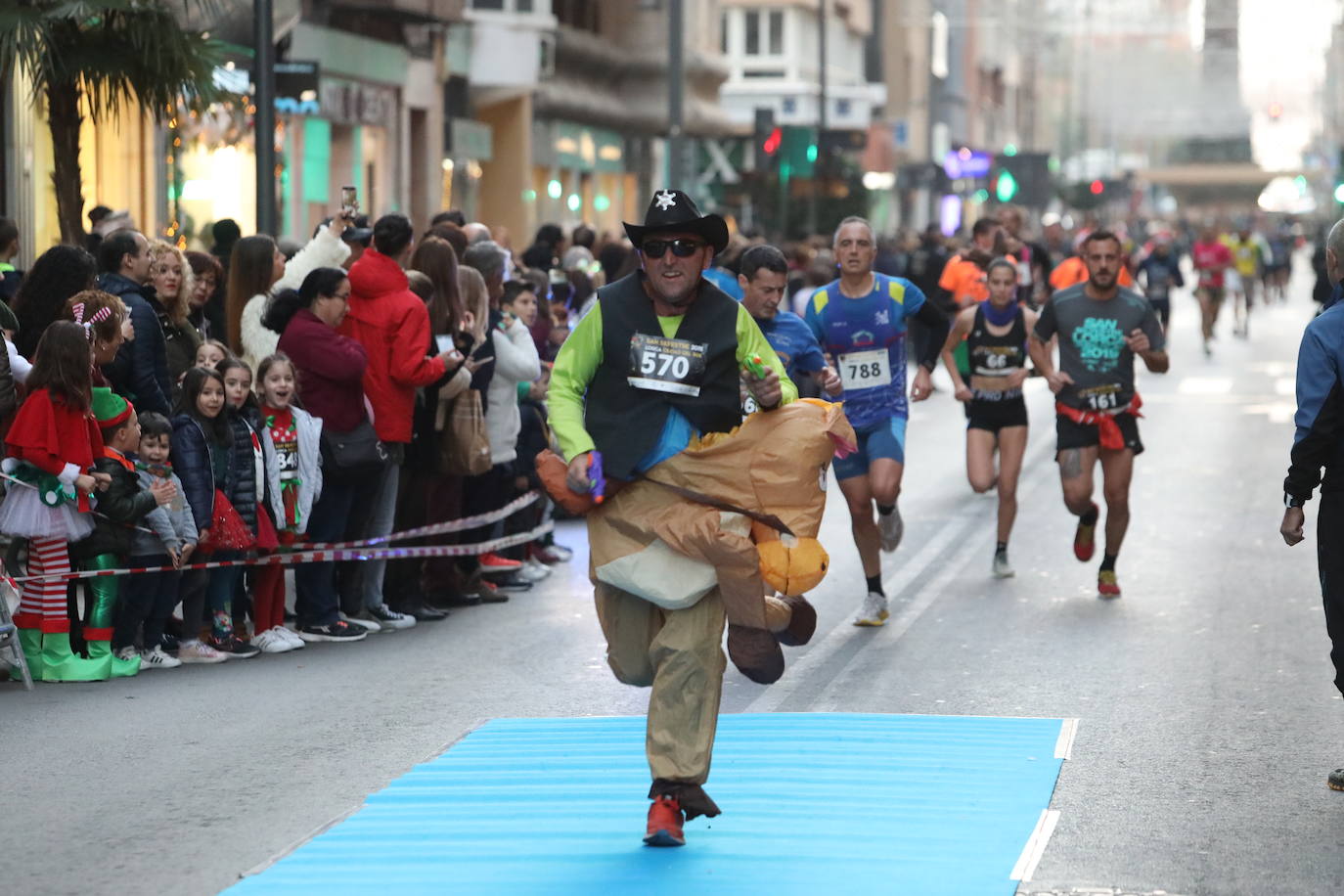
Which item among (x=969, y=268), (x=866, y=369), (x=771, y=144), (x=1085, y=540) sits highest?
(x=771, y=144)

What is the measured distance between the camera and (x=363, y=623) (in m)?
11.5

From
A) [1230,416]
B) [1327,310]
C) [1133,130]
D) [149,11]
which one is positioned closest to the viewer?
[1327,310]

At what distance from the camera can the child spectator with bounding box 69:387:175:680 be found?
32.7ft

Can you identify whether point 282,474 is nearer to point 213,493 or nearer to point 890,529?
point 213,493

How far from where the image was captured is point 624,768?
8.14m

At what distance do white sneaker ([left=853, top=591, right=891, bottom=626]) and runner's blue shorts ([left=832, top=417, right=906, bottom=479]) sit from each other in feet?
1.96

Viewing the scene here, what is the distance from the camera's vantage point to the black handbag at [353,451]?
11.2 metres

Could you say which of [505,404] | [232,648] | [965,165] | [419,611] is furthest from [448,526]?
[965,165]

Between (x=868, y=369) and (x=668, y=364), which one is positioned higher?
(x=668, y=364)

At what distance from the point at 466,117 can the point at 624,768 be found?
2888 centimetres

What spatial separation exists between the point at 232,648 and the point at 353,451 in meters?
1.11

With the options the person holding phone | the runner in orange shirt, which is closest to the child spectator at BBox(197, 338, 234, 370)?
the person holding phone

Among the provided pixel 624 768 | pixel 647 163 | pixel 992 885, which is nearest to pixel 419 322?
pixel 624 768

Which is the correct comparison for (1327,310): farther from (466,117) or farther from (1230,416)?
(466,117)
